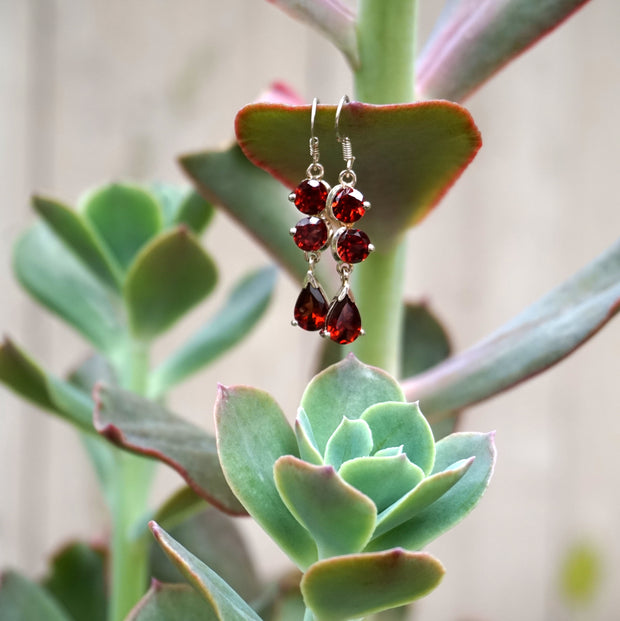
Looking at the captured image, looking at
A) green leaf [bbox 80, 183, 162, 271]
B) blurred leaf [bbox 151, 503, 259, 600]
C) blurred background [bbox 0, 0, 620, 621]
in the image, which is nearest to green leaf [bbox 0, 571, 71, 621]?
blurred leaf [bbox 151, 503, 259, 600]

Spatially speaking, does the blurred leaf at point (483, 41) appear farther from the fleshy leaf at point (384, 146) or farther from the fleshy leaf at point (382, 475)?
the fleshy leaf at point (382, 475)

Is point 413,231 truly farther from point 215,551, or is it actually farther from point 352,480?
point 352,480

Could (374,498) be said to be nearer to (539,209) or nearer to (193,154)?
(193,154)

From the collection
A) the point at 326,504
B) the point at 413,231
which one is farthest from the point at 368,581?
the point at 413,231

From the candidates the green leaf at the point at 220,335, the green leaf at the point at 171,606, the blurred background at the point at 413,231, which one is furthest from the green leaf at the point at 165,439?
the blurred background at the point at 413,231

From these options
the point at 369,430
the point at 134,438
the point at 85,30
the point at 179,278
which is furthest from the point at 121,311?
the point at 85,30
